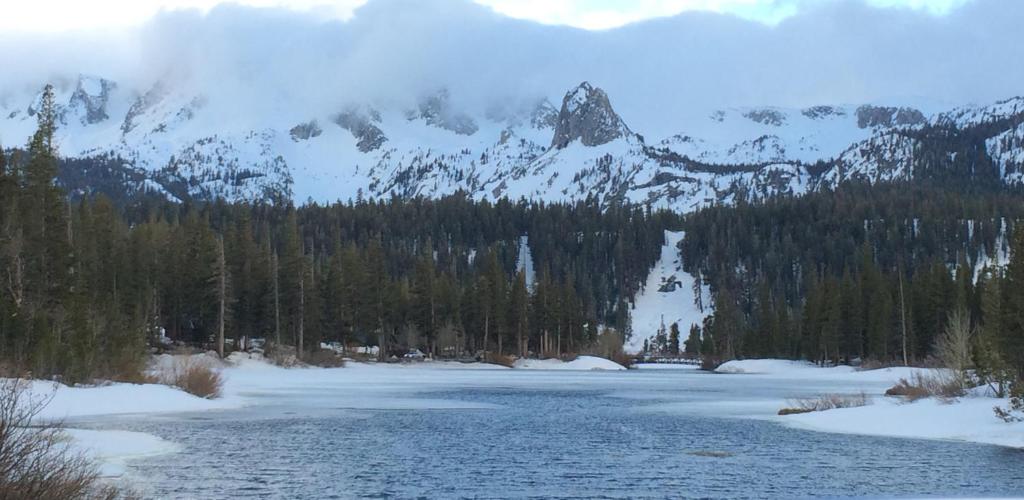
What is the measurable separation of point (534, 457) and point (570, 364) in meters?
94.5

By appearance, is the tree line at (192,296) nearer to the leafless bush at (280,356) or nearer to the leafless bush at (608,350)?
the leafless bush at (280,356)

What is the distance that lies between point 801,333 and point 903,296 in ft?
79.6

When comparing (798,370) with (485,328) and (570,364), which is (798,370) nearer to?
(570,364)

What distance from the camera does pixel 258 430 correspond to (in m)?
34.3

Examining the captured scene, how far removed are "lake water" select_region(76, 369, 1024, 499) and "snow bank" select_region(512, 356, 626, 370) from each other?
237 feet

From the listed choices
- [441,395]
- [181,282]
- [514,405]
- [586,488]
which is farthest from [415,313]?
[586,488]

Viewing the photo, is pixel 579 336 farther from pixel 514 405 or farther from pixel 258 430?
pixel 258 430

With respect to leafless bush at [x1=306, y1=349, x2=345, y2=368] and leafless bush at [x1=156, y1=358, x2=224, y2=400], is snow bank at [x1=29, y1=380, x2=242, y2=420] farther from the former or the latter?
leafless bush at [x1=306, y1=349, x2=345, y2=368]

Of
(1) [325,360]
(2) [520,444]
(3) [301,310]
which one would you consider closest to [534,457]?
(2) [520,444]

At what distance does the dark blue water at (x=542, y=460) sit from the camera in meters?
22.0

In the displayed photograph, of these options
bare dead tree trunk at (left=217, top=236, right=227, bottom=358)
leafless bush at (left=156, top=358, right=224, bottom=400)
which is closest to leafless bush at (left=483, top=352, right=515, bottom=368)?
bare dead tree trunk at (left=217, top=236, right=227, bottom=358)

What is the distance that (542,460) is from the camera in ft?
89.8

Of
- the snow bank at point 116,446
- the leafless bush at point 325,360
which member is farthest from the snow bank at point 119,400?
the leafless bush at point 325,360

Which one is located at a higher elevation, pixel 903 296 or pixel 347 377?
pixel 903 296
